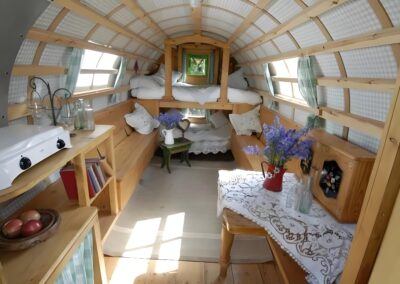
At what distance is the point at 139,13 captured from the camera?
7.77 ft

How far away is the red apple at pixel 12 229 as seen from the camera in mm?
1068

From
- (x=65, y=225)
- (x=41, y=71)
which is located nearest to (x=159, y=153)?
(x=41, y=71)

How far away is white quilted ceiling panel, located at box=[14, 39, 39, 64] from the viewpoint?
59.5 inches

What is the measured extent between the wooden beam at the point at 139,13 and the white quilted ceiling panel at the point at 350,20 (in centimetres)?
155

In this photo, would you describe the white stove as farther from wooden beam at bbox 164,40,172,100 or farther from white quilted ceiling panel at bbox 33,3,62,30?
wooden beam at bbox 164,40,172,100

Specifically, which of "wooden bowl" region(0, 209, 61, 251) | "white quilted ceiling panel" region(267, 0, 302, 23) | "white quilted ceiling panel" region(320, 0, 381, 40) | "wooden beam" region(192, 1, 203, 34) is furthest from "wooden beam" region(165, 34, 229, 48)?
"wooden bowl" region(0, 209, 61, 251)

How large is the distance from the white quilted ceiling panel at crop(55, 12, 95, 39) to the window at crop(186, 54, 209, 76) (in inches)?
142

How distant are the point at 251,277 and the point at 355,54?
5.70ft

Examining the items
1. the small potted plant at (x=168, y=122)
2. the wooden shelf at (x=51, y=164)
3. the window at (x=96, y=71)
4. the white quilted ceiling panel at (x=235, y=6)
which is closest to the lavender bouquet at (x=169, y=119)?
the small potted plant at (x=168, y=122)

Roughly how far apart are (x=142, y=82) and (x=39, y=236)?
12.0ft

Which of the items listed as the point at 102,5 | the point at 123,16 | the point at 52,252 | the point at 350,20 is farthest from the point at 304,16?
the point at 52,252

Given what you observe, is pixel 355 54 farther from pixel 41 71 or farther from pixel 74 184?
pixel 41 71

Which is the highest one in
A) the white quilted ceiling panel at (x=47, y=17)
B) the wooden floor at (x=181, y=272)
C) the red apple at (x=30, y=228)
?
the white quilted ceiling panel at (x=47, y=17)

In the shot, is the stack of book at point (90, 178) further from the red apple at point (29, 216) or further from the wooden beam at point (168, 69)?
the wooden beam at point (168, 69)
